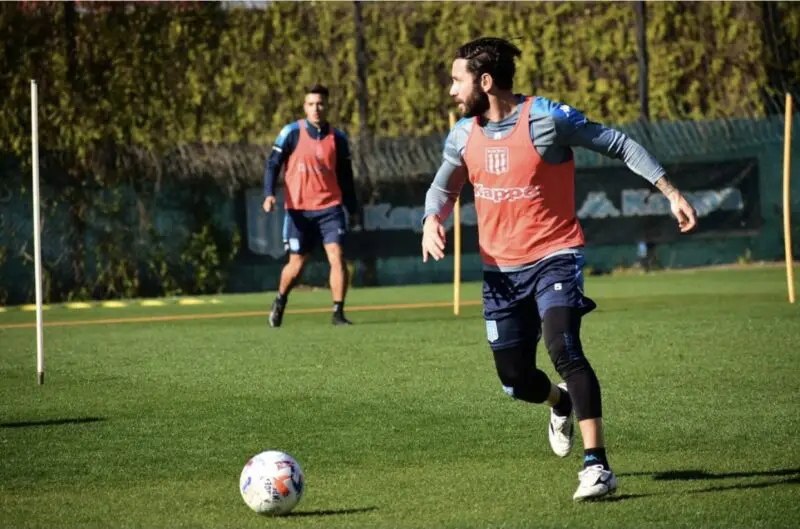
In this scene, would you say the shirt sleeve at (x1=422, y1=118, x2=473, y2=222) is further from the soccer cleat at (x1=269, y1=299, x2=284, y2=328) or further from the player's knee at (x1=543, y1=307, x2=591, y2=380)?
the soccer cleat at (x1=269, y1=299, x2=284, y2=328)

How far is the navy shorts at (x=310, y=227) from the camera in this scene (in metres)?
13.9

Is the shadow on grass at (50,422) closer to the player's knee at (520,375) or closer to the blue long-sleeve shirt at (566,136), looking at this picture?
the player's knee at (520,375)

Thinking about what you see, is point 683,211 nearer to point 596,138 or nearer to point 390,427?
point 596,138

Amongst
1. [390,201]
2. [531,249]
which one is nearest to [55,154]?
[390,201]

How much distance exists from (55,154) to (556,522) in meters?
15.6

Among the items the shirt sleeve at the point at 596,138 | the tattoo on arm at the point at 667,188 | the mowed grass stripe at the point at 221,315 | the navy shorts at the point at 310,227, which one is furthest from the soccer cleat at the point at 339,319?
the tattoo on arm at the point at 667,188

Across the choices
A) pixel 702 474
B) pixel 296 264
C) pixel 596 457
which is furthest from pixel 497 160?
pixel 296 264

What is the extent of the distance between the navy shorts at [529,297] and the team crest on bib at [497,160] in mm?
457

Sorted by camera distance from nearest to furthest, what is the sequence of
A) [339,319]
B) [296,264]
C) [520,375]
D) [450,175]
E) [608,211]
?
1. [520,375]
2. [450,175]
3. [296,264]
4. [339,319]
5. [608,211]

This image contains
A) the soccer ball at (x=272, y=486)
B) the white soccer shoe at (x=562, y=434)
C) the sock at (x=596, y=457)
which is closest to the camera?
the soccer ball at (x=272, y=486)

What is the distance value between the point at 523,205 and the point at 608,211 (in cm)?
1474

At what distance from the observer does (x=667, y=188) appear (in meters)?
6.16

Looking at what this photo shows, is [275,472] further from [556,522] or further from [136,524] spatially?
[556,522]

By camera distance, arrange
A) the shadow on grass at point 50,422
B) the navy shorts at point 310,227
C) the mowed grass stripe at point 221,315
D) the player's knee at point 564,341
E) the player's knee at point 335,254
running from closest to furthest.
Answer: the player's knee at point 564,341, the shadow on grass at point 50,422, the player's knee at point 335,254, the navy shorts at point 310,227, the mowed grass stripe at point 221,315
